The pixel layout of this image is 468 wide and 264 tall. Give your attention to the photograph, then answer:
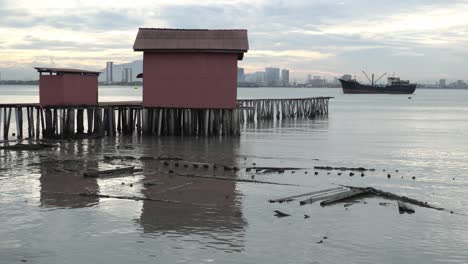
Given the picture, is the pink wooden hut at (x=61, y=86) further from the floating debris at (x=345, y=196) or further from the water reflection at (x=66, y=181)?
the floating debris at (x=345, y=196)

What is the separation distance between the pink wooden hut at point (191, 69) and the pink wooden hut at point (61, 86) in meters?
3.07

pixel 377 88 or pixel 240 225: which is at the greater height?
pixel 377 88

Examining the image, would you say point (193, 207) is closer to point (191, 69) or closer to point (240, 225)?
point (240, 225)

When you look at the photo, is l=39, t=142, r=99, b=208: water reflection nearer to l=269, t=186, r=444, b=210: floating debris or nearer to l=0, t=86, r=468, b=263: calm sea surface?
l=0, t=86, r=468, b=263: calm sea surface

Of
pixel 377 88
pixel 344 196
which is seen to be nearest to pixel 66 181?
pixel 344 196

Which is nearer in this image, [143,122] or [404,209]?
[404,209]

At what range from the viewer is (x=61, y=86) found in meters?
26.7

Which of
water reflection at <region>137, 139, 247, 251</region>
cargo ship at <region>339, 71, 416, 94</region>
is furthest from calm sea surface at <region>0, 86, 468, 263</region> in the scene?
cargo ship at <region>339, 71, 416, 94</region>

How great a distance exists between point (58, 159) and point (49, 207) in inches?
309

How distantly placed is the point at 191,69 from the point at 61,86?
610cm

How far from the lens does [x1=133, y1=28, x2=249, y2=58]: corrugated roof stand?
27094 millimetres

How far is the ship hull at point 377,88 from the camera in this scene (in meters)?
155

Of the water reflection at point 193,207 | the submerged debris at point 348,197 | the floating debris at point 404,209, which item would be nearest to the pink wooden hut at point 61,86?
the water reflection at point 193,207

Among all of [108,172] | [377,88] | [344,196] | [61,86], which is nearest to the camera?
[344,196]
